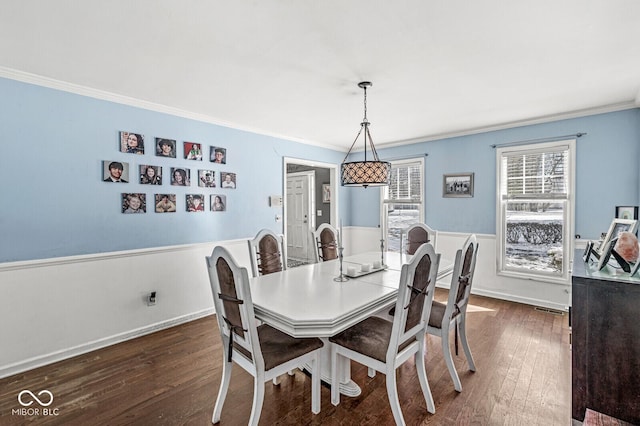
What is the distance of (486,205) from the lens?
4371 mm

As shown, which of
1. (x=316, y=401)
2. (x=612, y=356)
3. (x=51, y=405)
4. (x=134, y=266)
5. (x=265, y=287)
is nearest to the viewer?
(x=612, y=356)

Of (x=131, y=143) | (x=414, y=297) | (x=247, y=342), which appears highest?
(x=131, y=143)

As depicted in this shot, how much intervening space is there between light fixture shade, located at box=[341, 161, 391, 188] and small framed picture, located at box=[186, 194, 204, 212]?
1.94 metres

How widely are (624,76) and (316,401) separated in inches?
142

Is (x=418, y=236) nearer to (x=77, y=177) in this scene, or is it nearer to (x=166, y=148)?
(x=166, y=148)

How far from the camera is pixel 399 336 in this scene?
1.75m

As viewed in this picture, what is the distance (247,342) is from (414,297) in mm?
984

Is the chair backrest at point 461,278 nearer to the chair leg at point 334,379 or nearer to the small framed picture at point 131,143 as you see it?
the chair leg at point 334,379

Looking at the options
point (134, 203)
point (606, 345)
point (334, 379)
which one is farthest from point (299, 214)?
point (606, 345)

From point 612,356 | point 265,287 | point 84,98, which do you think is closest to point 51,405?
point 265,287

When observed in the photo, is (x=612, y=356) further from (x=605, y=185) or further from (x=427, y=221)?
(x=427, y=221)

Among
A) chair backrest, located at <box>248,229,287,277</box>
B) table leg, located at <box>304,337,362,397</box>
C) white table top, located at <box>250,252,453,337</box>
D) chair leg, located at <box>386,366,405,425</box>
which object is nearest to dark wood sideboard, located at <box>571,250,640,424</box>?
chair leg, located at <box>386,366,405,425</box>

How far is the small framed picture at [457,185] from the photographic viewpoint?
452 centimetres

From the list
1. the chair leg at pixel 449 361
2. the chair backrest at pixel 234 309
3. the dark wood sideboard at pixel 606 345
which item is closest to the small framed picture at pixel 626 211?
the dark wood sideboard at pixel 606 345
